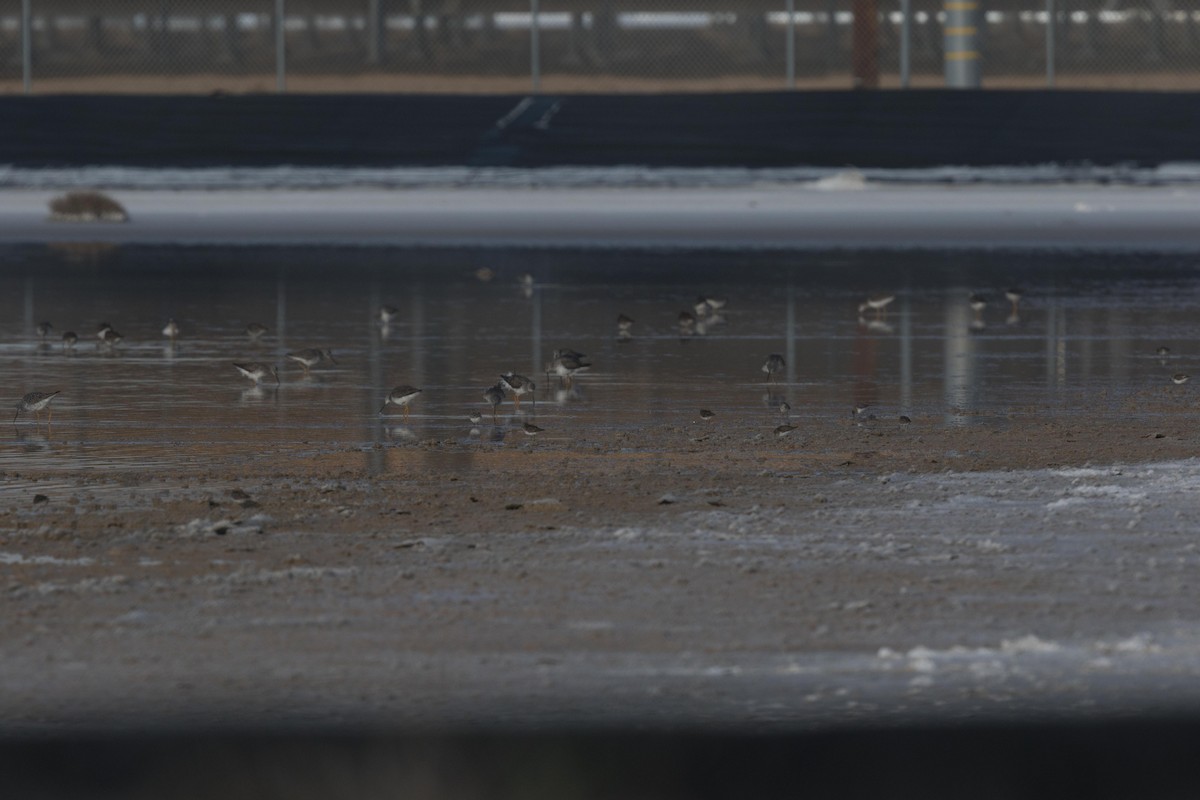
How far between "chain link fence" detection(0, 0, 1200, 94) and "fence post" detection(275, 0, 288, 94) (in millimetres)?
37

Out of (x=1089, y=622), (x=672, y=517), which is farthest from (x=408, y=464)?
(x=1089, y=622)

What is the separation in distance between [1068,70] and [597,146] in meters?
9.78

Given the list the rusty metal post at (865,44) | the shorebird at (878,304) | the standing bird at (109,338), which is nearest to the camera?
the standing bird at (109,338)

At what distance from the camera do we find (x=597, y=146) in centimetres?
2936

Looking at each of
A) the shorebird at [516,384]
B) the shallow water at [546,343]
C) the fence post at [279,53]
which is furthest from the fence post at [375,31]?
the shorebird at [516,384]

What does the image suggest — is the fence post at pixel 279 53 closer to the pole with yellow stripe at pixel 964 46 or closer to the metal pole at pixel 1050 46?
the pole with yellow stripe at pixel 964 46

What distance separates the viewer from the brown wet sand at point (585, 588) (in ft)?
18.8

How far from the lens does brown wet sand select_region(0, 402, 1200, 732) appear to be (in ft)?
18.8

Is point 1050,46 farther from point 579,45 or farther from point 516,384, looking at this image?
point 516,384

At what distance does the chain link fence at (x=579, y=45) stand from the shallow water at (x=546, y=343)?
12.3 metres

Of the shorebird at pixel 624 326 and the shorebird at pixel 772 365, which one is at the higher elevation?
the shorebird at pixel 624 326

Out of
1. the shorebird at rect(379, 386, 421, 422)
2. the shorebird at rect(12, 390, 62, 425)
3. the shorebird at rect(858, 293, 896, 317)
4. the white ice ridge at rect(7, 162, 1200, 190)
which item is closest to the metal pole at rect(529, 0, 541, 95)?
the white ice ridge at rect(7, 162, 1200, 190)

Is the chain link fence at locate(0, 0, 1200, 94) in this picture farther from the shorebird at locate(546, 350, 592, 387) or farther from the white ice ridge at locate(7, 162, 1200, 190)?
the shorebird at locate(546, 350, 592, 387)

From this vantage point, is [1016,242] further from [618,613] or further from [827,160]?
[618,613]
